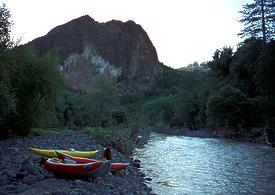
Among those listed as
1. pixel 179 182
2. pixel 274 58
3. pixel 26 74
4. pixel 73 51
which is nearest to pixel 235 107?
pixel 274 58

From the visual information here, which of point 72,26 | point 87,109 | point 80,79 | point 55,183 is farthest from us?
point 72,26

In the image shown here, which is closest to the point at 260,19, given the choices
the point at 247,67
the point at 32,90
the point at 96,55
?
the point at 247,67

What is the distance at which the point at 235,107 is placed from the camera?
45156mm

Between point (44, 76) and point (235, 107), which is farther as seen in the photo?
point (235, 107)

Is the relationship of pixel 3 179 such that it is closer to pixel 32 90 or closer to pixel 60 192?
pixel 60 192

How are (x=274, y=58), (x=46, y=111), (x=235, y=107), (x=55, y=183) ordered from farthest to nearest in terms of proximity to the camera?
1. (x=235, y=107)
2. (x=274, y=58)
3. (x=46, y=111)
4. (x=55, y=183)

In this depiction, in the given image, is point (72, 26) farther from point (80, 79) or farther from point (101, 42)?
point (80, 79)

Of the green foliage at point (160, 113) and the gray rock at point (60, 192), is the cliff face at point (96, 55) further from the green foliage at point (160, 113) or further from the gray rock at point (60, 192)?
the gray rock at point (60, 192)

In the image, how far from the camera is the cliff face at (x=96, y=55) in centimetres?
17488

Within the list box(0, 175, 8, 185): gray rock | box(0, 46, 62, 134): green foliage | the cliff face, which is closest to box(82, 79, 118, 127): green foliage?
box(0, 46, 62, 134): green foliage

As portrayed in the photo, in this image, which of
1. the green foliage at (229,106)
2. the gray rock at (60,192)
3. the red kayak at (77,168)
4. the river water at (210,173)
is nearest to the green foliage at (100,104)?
the green foliage at (229,106)

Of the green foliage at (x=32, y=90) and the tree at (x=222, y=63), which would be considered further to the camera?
the tree at (x=222, y=63)

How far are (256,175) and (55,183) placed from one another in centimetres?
1024

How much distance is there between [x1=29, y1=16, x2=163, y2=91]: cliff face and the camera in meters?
175
